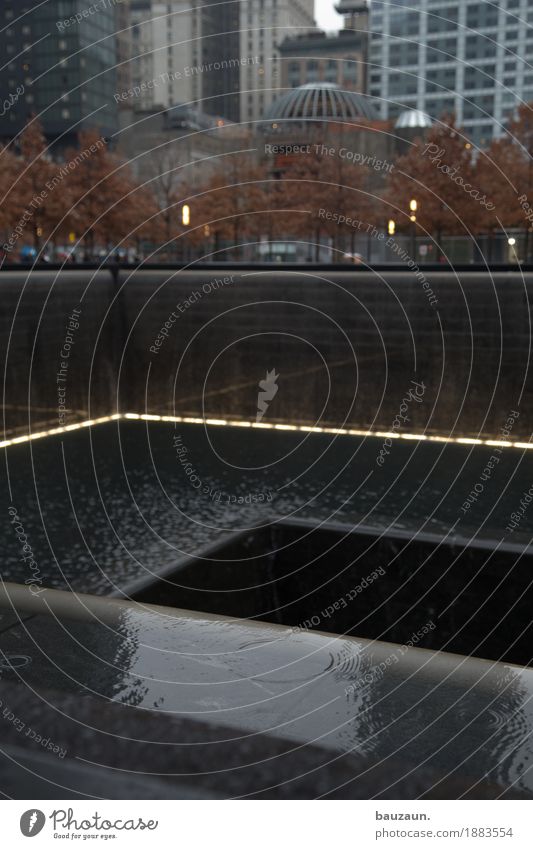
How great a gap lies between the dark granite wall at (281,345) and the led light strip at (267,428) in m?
0.15

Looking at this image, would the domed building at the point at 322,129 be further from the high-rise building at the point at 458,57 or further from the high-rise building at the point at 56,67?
the high-rise building at the point at 458,57

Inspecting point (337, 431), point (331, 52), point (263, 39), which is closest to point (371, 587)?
point (337, 431)

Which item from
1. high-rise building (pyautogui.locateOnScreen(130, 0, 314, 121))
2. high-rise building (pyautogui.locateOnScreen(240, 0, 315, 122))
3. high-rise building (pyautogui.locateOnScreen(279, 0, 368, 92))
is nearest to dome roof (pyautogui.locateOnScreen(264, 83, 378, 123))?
high-rise building (pyautogui.locateOnScreen(279, 0, 368, 92))

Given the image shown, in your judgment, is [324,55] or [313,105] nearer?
[313,105]

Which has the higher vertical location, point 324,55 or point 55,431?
point 324,55

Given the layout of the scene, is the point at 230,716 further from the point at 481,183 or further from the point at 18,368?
the point at 481,183

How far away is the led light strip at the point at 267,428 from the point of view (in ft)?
46.4

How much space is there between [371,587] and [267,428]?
7.54 m

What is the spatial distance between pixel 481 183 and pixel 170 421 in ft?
61.3

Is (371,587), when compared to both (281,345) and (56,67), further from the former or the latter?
(56,67)

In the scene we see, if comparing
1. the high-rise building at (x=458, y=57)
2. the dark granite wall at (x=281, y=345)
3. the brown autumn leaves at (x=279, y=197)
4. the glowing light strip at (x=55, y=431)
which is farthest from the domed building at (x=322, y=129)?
the high-rise building at (x=458, y=57)

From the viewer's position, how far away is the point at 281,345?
15703mm

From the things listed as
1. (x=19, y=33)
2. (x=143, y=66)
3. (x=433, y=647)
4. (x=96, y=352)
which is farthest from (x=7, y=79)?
(x=433, y=647)

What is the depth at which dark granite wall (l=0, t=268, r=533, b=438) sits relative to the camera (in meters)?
14.4
